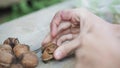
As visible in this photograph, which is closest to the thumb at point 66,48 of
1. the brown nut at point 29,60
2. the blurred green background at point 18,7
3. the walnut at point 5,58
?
the brown nut at point 29,60

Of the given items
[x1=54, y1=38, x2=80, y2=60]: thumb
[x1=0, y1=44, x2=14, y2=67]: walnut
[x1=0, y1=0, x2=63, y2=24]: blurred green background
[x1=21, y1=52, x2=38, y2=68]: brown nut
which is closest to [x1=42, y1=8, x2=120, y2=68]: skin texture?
[x1=54, y1=38, x2=80, y2=60]: thumb

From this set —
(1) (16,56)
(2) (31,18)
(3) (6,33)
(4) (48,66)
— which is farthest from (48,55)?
(2) (31,18)

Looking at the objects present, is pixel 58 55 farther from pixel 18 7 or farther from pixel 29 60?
pixel 18 7

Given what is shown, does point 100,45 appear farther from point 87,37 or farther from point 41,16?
point 41,16

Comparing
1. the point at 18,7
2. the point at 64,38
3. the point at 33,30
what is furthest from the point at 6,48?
the point at 18,7

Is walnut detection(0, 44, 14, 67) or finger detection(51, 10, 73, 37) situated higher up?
finger detection(51, 10, 73, 37)

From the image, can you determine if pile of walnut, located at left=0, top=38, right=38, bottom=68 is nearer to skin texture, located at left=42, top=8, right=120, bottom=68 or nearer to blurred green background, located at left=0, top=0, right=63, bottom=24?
skin texture, located at left=42, top=8, right=120, bottom=68

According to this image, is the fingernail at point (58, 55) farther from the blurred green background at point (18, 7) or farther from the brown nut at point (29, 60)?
the blurred green background at point (18, 7)
